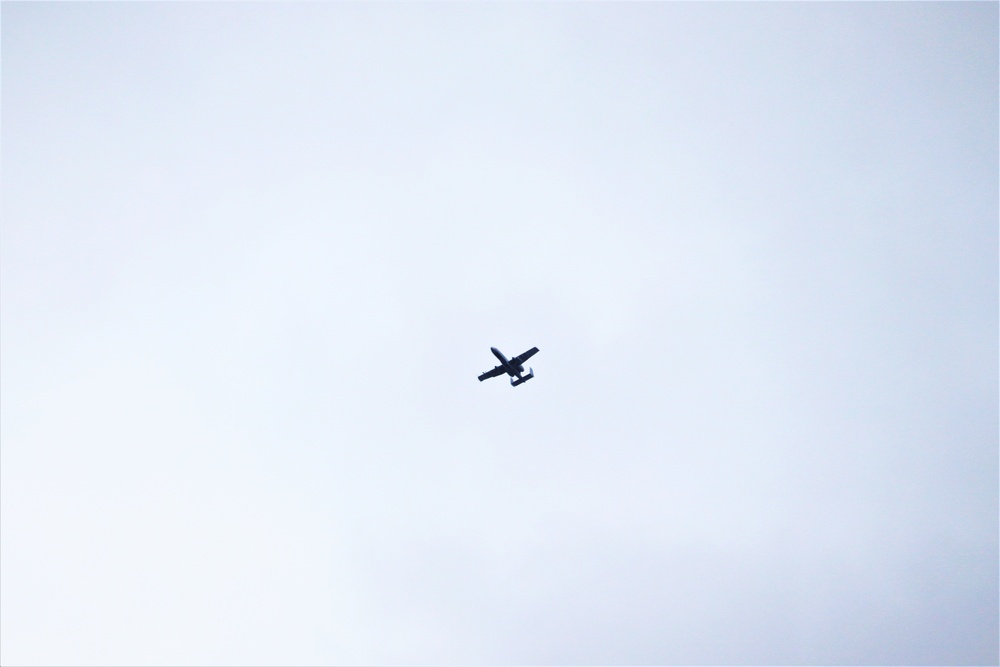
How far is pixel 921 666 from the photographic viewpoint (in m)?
141

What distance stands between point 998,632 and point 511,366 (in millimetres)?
139410

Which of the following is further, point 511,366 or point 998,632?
point 998,632

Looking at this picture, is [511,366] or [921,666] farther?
[921,666]

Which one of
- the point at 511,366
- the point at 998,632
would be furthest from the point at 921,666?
the point at 511,366

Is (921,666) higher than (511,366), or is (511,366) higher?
(511,366)

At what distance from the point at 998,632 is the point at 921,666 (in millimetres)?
19982

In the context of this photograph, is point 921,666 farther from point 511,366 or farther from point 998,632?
point 511,366

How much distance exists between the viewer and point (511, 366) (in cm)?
7681

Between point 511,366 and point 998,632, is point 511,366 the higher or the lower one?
the higher one

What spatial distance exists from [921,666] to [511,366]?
415 ft

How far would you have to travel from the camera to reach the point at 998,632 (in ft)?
475
